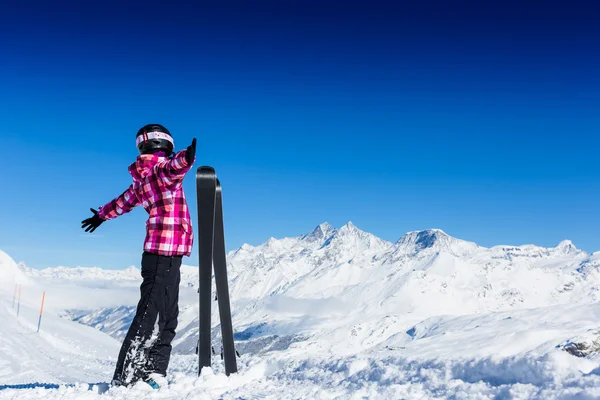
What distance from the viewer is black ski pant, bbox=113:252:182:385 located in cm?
623

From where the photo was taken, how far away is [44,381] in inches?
336

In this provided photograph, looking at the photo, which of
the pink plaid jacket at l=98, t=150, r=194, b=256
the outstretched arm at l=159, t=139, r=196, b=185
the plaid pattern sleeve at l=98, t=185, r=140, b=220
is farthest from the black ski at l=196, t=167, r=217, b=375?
the plaid pattern sleeve at l=98, t=185, r=140, b=220

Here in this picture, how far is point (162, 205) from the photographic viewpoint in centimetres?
644

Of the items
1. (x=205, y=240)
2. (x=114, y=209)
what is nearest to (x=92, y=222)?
(x=114, y=209)

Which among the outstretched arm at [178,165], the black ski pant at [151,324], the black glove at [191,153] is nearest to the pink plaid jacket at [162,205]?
the outstretched arm at [178,165]

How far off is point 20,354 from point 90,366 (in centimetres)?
174

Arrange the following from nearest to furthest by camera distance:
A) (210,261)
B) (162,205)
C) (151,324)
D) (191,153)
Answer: (191,153) < (151,324) < (162,205) < (210,261)

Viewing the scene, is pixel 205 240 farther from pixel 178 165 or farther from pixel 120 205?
pixel 120 205

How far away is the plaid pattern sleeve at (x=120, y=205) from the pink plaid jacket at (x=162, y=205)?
0.10 feet

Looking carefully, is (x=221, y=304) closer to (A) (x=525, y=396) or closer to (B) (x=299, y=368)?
(B) (x=299, y=368)

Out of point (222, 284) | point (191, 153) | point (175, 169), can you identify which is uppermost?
point (191, 153)

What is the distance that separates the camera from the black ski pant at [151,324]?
6234mm

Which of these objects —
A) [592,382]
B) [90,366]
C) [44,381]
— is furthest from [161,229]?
[90,366]

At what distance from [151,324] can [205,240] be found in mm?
1233
